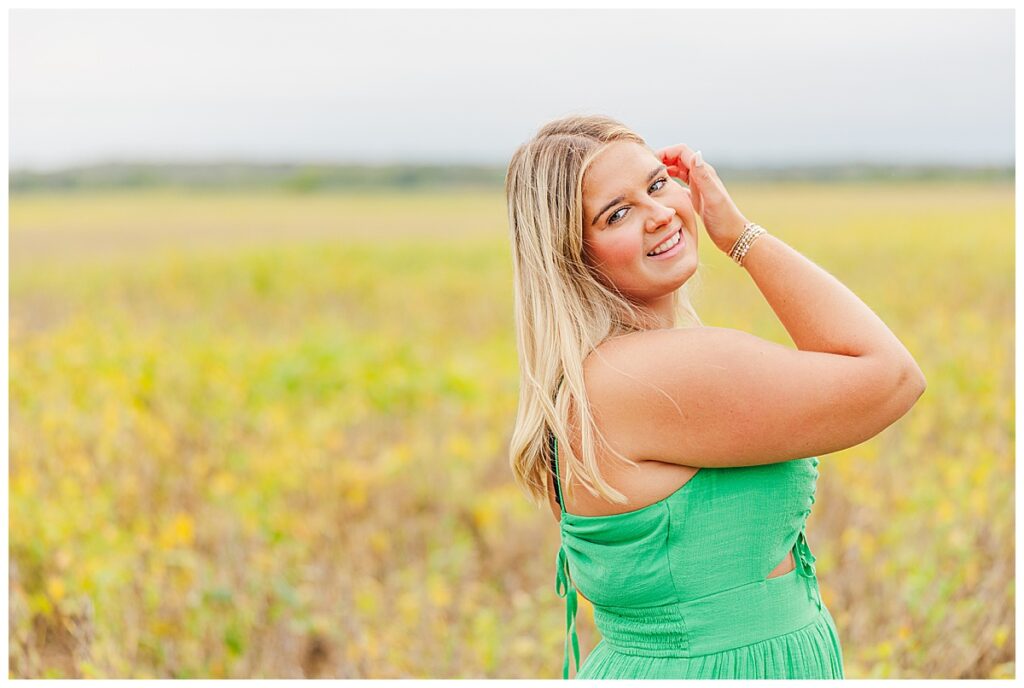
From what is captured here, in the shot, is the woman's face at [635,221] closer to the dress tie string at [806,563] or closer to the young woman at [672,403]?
the young woman at [672,403]

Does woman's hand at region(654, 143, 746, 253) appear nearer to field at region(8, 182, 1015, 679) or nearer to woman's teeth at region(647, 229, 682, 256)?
woman's teeth at region(647, 229, 682, 256)

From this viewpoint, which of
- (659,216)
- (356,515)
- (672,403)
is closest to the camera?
(672,403)

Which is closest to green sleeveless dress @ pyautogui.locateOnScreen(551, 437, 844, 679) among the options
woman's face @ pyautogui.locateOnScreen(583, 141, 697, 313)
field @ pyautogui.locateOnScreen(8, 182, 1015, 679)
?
woman's face @ pyautogui.locateOnScreen(583, 141, 697, 313)

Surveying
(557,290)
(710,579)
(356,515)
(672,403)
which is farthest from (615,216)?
(356,515)

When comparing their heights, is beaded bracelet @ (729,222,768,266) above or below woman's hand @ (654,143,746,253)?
below

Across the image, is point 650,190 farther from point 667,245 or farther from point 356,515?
point 356,515

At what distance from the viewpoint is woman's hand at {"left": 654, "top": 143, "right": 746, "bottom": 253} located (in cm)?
155

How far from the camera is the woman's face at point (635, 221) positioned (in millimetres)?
1511

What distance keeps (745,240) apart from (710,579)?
0.48 meters

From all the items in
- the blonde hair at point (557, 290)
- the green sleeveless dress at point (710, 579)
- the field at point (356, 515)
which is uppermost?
the blonde hair at point (557, 290)

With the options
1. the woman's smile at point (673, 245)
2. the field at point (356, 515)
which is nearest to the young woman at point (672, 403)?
the woman's smile at point (673, 245)

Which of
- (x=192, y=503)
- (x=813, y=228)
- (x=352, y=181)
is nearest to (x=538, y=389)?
(x=192, y=503)

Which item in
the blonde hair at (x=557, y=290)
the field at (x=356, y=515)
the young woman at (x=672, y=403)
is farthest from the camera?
the field at (x=356, y=515)

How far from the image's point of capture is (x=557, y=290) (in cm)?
152
